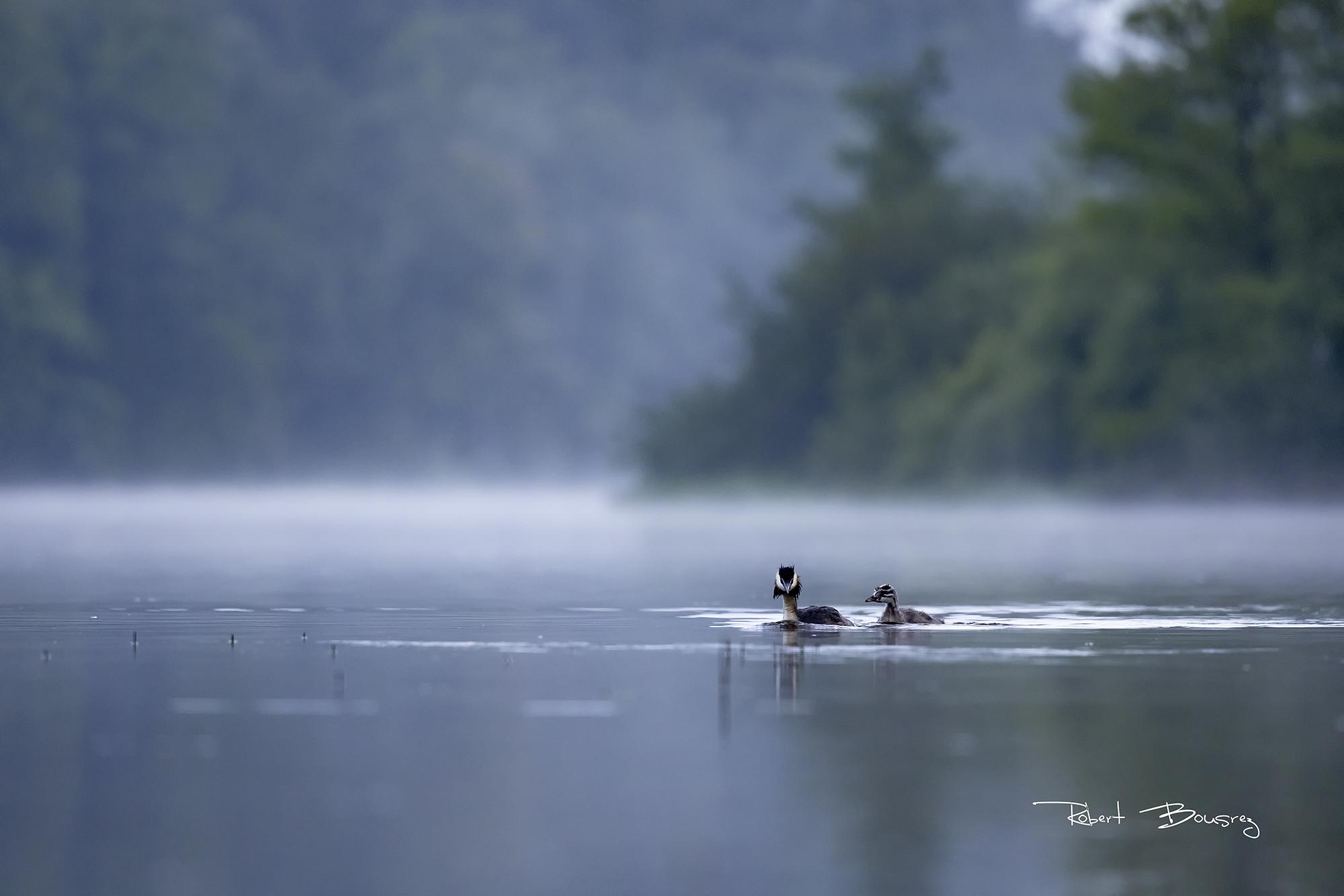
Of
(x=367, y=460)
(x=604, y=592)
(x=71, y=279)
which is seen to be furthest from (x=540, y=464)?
(x=604, y=592)

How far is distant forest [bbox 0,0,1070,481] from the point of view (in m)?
76.1

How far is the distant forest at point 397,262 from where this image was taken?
7612cm

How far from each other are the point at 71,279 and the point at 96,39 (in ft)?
53.5

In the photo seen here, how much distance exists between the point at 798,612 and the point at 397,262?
120275 millimetres

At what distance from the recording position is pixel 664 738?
1295 centimetres

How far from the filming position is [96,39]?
415ft
